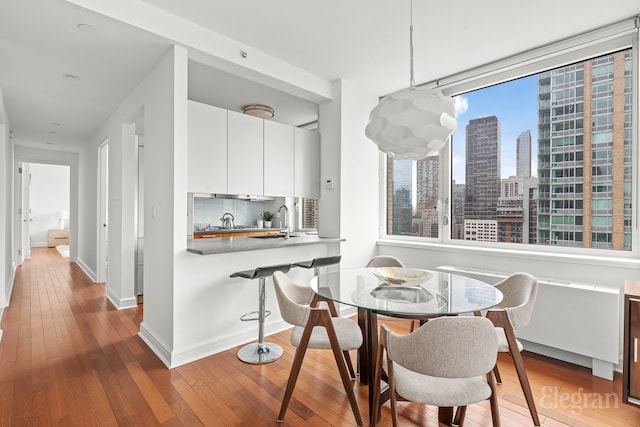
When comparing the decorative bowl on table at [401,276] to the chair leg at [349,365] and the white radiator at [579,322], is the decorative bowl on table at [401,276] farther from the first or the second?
the white radiator at [579,322]

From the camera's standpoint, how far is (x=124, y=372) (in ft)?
8.15

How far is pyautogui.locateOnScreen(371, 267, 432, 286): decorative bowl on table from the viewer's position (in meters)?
2.13

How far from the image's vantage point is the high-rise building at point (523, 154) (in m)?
3.16

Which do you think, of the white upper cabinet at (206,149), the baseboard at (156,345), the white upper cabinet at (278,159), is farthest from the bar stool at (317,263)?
the baseboard at (156,345)

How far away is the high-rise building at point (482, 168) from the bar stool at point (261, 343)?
2.18 meters

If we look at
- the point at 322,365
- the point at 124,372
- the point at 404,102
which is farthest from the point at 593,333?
the point at 124,372

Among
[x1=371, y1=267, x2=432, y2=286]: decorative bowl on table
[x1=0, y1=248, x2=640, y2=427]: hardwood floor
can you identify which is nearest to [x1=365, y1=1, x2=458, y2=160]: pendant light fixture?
[x1=371, y1=267, x2=432, y2=286]: decorative bowl on table

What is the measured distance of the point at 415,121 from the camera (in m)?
1.91

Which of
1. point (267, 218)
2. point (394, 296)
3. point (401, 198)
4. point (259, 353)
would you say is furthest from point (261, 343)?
point (267, 218)

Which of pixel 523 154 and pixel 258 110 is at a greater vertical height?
pixel 258 110

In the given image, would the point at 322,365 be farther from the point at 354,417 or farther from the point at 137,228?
the point at 137,228

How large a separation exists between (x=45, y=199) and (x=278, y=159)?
1008 centimetres

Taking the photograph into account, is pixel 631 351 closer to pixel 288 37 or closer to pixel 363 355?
pixel 363 355

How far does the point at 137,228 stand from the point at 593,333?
15.6 feet
